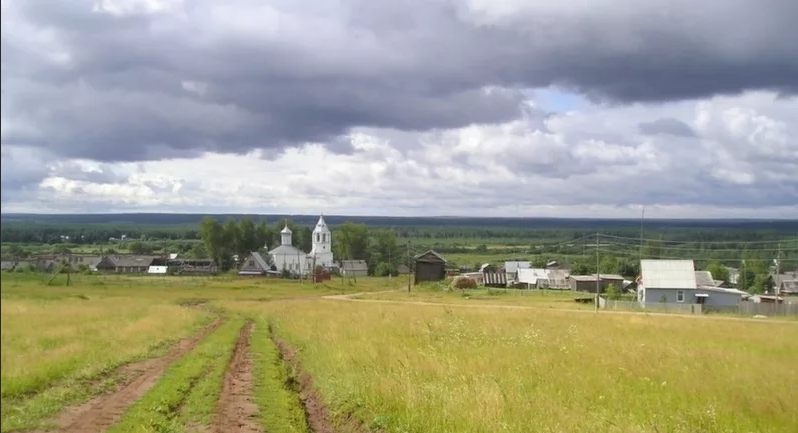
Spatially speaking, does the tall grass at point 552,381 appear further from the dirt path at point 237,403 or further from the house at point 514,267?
the house at point 514,267

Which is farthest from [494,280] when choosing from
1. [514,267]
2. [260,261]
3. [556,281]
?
[260,261]

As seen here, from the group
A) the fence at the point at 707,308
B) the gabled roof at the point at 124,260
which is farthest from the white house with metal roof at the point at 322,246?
the gabled roof at the point at 124,260

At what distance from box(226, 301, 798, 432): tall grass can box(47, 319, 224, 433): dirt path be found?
3.72m

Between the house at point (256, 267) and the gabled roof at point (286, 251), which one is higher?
the gabled roof at point (286, 251)

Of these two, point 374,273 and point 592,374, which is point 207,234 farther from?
point 592,374

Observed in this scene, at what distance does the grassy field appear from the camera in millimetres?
6430

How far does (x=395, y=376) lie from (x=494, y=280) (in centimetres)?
9667

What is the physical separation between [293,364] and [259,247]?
115 metres

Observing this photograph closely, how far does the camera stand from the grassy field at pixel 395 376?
253 inches

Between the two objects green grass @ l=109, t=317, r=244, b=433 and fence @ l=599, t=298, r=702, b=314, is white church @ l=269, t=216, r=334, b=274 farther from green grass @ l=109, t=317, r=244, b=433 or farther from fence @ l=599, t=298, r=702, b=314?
green grass @ l=109, t=317, r=244, b=433

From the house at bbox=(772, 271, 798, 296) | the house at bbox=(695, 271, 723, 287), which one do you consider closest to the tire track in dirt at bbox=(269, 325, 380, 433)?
the house at bbox=(695, 271, 723, 287)

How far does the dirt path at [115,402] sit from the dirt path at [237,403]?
5.17 feet

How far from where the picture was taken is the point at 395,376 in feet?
46.8

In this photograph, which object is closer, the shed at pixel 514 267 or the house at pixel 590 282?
the house at pixel 590 282
